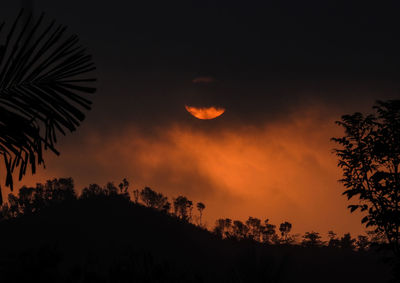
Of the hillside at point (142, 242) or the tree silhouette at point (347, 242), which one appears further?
the tree silhouette at point (347, 242)

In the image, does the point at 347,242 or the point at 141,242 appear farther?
the point at 347,242

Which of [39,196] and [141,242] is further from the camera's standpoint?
[39,196]

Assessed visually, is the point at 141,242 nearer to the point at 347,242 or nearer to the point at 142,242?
the point at 142,242

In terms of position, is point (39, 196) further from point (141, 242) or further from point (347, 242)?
point (347, 242)

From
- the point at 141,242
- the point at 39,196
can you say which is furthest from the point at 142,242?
the point at 39,196

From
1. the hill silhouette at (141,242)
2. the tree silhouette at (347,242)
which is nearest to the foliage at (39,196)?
the hill silhouette at (141,242)

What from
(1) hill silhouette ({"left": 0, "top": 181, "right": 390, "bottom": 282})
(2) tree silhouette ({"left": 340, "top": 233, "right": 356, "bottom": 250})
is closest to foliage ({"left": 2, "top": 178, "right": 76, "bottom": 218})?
(1) hill silhouette ({"left": 0, "top": 181, "right": 390, "bottom": 282})

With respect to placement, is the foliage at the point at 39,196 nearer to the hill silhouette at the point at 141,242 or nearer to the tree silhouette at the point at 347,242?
the hill silhouette at the point at 141,242

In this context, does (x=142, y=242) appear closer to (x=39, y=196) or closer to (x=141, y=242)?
(x=141, y=242)

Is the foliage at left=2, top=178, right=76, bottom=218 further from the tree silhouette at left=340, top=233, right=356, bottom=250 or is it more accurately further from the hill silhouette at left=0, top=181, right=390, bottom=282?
the tree silhouette at left=340, top=233, right=356, bottom=250

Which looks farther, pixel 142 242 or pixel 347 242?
pixel 347 242

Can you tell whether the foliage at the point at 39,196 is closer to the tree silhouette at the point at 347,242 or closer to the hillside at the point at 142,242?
the hillside at the point at 142,242

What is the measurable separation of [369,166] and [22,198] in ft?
552

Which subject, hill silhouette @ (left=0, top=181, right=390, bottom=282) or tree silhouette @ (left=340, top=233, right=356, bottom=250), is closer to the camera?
hill silhouette @ (left=0, top=181, right=390, bottom=282)
